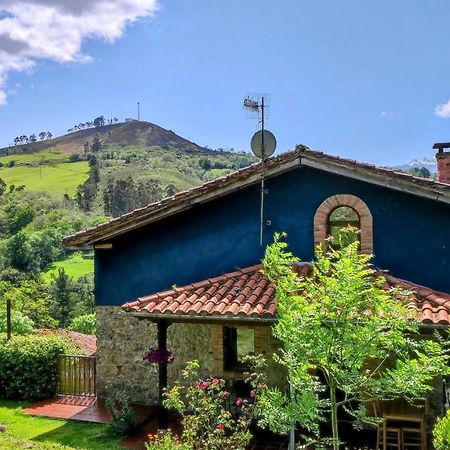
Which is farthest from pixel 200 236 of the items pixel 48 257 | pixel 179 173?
pixel 179 173

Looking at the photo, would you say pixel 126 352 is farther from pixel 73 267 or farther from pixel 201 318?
pixel 73 267

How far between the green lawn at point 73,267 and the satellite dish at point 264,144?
173ft

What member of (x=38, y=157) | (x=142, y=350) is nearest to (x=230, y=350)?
(x=142, y=350)

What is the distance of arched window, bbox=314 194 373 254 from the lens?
12.3 meters

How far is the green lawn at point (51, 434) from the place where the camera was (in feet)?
35.7

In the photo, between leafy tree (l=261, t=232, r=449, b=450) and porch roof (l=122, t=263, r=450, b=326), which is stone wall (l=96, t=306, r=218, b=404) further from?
leafy tree (l=261, t=232, r=449, b=450)

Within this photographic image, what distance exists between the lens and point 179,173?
122 meters

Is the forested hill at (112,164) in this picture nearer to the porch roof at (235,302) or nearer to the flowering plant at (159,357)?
the porch roof at (235,302)

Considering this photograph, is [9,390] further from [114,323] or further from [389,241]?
[389,241]

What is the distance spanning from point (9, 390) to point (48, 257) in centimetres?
5967

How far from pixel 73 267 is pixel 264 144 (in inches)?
2338

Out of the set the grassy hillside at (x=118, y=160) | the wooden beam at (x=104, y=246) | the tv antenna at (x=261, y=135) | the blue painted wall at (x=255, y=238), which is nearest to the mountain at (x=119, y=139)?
the grassy hillside at (x=118, y=160)

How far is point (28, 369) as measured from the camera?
14.4 metres

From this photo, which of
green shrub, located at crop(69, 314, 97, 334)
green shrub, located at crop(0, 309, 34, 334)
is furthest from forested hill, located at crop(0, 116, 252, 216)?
green shrub, located at crop(0, 309, 34, 334)
